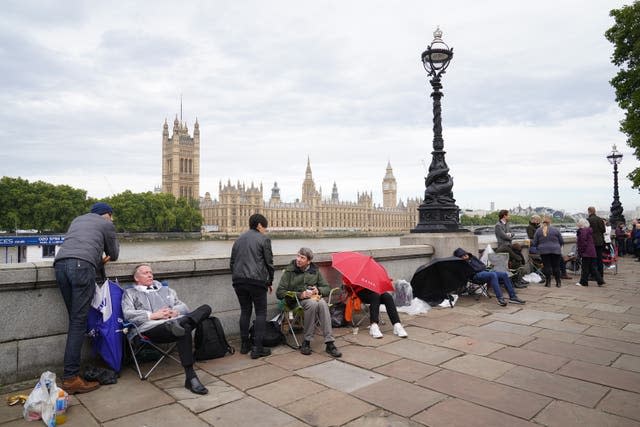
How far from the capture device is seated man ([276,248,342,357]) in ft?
16.0

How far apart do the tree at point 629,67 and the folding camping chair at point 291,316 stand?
15944 mm

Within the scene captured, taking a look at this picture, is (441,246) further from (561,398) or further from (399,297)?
(561,398)

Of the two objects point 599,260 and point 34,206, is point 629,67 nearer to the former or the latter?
point 599,260

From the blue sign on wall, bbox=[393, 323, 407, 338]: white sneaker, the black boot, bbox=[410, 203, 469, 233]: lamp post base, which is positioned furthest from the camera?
the blue sign on wall

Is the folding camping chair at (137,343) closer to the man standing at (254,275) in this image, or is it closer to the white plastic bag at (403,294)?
the man standing at (254,275)

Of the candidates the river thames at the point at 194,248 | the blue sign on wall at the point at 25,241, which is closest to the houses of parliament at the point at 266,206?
the river thames at the point at 194,248

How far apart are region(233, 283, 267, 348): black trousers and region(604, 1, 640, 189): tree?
16564 mm

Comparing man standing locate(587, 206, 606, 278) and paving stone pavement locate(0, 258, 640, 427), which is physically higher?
man standing locate(587, 206, 606, 278)

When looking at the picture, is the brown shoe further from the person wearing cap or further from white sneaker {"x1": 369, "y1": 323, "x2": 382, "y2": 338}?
white sneaker {"x1": 369, "y1": 323, "x2": 382, "y2": 338}

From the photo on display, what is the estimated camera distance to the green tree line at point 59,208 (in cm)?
6125

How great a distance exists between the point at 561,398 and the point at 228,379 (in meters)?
2.86

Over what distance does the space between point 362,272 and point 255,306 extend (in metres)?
1.54

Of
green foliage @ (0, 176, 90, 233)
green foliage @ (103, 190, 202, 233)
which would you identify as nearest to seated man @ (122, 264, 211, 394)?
green foliage @ (0, 176, 90, 233)

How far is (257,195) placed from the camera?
117 m
